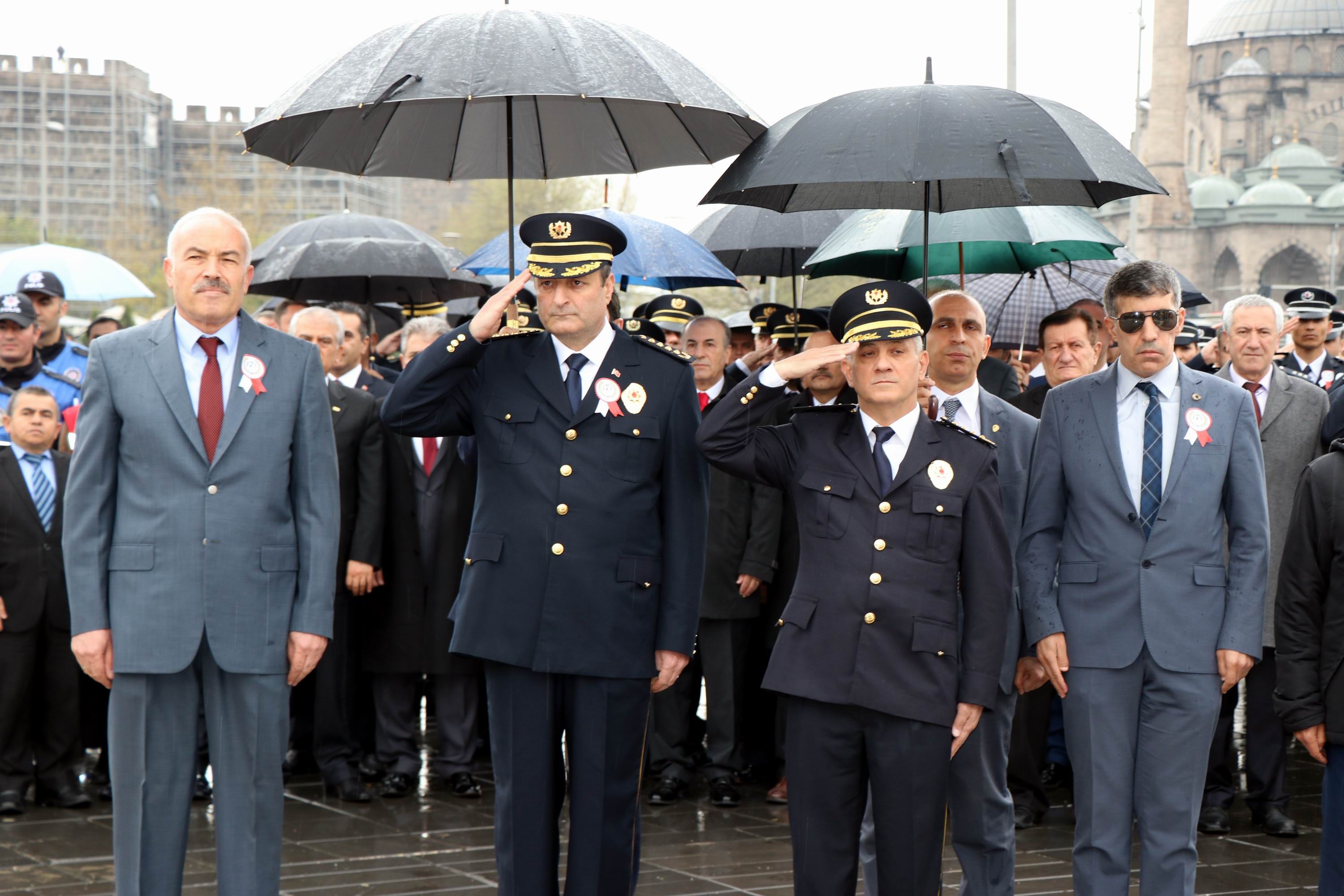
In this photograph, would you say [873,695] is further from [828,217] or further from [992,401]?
[828,217]

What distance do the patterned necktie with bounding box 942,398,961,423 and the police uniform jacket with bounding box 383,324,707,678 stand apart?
0.95m

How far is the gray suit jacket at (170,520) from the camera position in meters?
4.35

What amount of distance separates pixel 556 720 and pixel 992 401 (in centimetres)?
183

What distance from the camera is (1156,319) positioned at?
15.7 ft

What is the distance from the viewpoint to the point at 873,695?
13.5 feet

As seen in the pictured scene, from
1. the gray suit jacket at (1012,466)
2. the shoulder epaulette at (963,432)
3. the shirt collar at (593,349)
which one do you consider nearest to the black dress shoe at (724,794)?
the gray suit jacket at (1012,466)

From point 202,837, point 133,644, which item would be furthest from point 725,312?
point 133,644

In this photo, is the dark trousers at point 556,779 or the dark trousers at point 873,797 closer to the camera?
the dark trousers at point 873,797

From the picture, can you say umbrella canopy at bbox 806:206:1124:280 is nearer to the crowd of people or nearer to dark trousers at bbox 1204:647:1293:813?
the crowd of people

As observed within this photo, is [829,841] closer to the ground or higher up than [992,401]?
closer to the ground

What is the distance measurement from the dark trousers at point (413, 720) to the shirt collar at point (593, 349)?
3213 millimetres

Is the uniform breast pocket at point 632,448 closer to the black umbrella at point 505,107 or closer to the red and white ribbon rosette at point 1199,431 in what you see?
the black umbrella at point 505,107

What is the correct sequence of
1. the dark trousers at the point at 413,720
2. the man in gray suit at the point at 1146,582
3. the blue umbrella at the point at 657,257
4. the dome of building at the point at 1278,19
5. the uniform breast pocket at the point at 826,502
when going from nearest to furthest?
the uniform breast pocket at the point at 826,502
the man in gray suit at the point at 1146,582
the dark trousers at the point at 413,720
the blue umbrella at the point at 657,257
the dome of building at the point at 1278,19

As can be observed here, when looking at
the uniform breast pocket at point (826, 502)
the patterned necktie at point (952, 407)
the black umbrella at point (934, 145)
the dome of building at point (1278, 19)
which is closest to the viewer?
the uniform breast pocket at point (826, 502)
